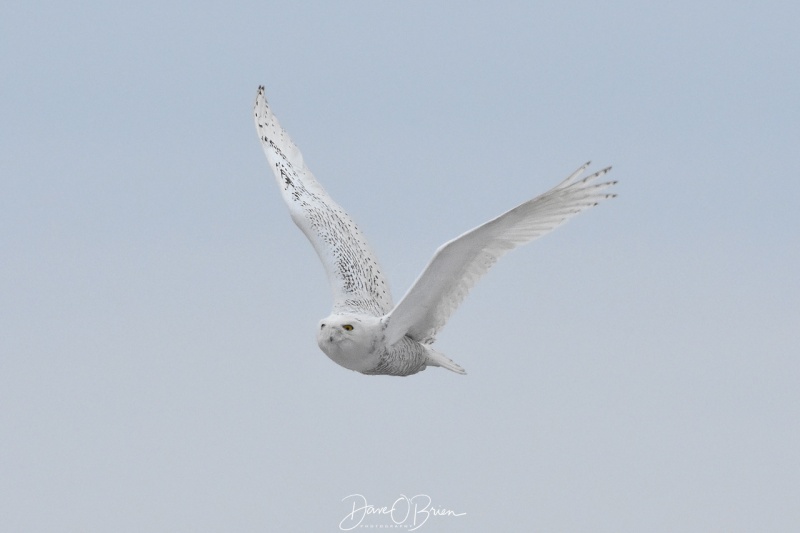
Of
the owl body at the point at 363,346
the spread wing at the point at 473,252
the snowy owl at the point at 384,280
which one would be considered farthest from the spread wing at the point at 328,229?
the spread wing at the point at 473,252

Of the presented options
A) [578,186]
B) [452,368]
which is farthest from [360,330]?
[578,186]

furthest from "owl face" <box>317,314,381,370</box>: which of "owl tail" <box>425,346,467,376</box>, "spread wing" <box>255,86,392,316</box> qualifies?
"owl tail" <box>425,346,467,376</box>

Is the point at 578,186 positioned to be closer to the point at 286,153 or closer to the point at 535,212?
the point at 535,212

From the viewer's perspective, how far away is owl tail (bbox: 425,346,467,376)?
10664mm

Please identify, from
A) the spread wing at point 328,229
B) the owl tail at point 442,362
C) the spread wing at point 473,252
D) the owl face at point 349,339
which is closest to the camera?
the spread wing at point 473,252

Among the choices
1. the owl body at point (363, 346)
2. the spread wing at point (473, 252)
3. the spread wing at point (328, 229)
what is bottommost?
the owl body at point (363, 346)

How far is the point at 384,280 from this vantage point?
1128 cm

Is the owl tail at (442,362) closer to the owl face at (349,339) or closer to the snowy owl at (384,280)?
the snowy owl at (384,280)

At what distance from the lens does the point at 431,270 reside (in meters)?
9.83

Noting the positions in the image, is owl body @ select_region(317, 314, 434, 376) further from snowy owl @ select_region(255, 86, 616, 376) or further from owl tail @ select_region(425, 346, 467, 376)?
owl tail @ select_region(425, 346, 467, 376)

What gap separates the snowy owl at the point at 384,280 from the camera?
31.5ft

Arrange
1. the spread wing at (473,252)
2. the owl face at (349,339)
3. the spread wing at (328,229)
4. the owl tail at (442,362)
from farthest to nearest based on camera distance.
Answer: the spread wing at (328,229)
the owl tail at (442,362)
the owl face at (349,339)
the spread wing at (473,252)

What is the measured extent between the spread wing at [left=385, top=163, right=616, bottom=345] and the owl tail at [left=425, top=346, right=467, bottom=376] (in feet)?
0.85

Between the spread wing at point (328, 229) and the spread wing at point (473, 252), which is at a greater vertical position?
the spread wing at point (328, 229)
